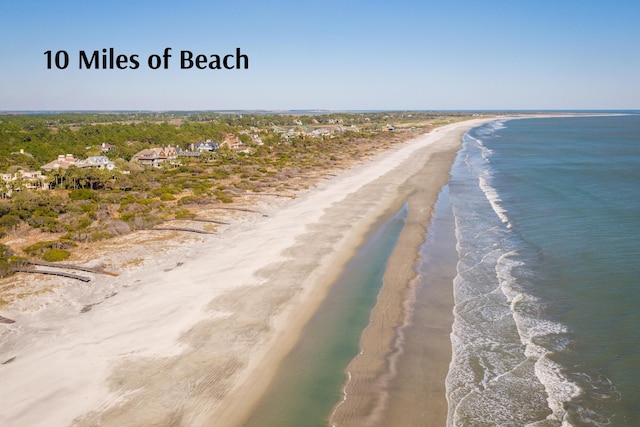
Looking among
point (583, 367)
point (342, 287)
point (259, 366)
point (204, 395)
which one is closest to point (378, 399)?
point (259, 366)

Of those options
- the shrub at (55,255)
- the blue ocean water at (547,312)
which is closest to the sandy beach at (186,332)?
the blue ocean water at (547,312)

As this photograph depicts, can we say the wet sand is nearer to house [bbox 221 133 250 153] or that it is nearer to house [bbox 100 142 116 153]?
house [bbox 221 133 250 153]

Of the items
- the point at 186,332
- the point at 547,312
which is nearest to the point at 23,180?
the point at 186,332

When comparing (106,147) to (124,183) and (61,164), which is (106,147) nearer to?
(61,164)

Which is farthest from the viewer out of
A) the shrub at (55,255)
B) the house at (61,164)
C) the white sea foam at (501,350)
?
the house at (61,164)

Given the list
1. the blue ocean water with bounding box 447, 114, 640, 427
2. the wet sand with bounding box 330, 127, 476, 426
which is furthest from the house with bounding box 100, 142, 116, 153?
the wet sand with bounding box 330, 127, 476, 426

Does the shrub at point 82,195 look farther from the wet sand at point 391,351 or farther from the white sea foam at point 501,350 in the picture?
the white sea foam at point 501,350
